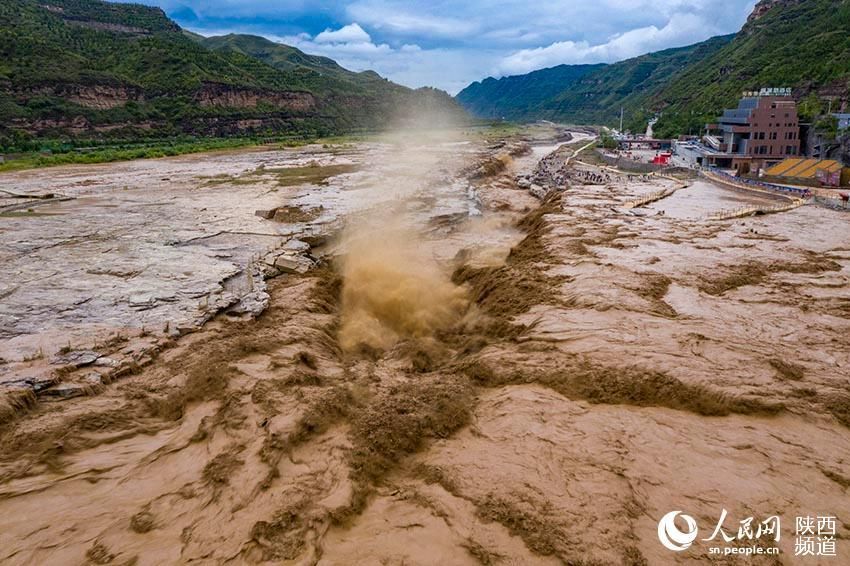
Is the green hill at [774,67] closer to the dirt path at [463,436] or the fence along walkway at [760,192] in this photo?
the fence along walkway at [760,192]

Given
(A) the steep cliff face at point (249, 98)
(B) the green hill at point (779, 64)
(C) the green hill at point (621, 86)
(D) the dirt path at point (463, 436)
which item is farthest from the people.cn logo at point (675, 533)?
(C) the green hill at point (621, 86)

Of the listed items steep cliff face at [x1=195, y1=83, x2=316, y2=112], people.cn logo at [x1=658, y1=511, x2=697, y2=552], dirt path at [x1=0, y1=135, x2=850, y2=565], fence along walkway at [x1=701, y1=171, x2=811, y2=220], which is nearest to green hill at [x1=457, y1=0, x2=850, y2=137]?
fence along walkway at [x1=701, y1=171, x2=811, y2=220]

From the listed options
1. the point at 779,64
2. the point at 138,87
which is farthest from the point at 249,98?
the point at 779,64

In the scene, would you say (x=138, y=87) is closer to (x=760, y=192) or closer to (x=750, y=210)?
(x=760, y=192)

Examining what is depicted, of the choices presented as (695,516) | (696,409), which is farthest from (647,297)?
(695,516)

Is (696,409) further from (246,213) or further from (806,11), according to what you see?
(806,11)

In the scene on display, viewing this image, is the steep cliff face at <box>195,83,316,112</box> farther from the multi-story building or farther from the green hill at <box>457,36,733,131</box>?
the green hill at <box>457,36,733,131</box>
